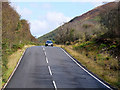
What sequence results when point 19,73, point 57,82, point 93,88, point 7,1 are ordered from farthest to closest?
point 7,1 → point 19,73 → point 57,82 → point 93,88

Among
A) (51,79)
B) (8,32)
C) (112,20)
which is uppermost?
(112,20)

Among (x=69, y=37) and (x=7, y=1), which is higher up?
(x=7, y=1)

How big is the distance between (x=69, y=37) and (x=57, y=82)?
188 ft

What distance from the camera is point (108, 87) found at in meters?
14.5

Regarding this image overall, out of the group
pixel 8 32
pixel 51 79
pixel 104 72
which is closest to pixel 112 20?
pixel 8 32

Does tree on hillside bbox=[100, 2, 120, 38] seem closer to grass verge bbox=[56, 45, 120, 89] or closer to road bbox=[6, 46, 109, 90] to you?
grass verge bbox=[56, 45, 120, 89]

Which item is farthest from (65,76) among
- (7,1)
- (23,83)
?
(7,1)

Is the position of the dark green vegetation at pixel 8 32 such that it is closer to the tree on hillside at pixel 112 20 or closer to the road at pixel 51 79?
the road at pixel 51 79

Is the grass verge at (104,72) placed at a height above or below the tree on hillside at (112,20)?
below

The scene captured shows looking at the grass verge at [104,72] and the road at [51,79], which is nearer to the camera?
the road at [51,79]

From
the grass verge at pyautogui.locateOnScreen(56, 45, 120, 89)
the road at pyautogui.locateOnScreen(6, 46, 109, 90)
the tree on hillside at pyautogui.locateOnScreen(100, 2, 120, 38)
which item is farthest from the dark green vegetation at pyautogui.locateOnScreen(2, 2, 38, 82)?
the tree on hillside at pyautogui.locateOnScreen(100, 2, 120, 38)

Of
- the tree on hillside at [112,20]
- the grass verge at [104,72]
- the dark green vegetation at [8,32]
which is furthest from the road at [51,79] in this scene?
the tree on hillside at [112,20]

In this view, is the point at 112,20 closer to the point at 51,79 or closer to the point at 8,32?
the point at 8,32

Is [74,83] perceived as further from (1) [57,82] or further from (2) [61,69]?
(2) [61,69]
